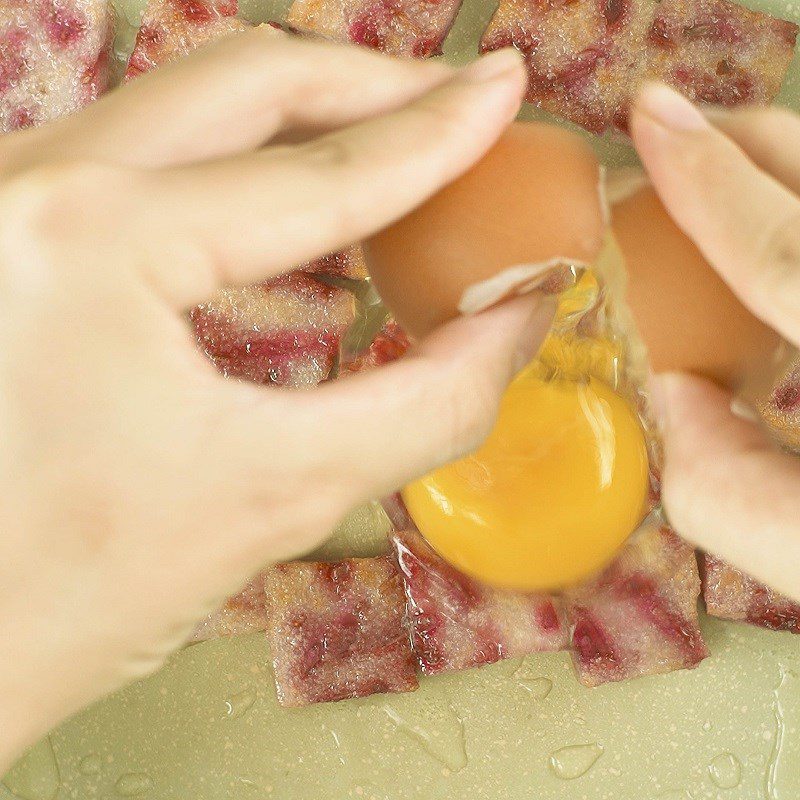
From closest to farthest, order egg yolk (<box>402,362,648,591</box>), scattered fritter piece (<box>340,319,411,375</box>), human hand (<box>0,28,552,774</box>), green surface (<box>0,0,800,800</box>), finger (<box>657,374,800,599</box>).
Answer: human hand (<box>0,28,552,774</box>) < finger (<box>657,374,800,599</box>) < egg yolk (<box>402,362,648,591</box>) < scattered fritter piece (<box>340,319,411,375</box>) < green surface (<box>0,0,800,800</box>)

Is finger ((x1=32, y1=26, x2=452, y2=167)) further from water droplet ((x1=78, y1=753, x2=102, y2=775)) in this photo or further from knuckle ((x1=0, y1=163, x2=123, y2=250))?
water droplet ((x1=78, y1=753, x2=102, y2=775))

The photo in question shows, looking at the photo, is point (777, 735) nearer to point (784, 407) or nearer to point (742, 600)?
point (742, 600)

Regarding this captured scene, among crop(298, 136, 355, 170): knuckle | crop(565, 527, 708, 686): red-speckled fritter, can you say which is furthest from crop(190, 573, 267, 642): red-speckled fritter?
crop(298, 136, 355, 170): knuckle

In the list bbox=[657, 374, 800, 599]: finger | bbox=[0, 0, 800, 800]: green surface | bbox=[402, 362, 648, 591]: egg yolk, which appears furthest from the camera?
bbox=[0, 0, 800, 800]: green surface

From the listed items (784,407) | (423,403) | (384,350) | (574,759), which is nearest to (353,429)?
(423,403)

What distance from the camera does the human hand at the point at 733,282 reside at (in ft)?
2.51

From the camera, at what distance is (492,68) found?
2.81 feet

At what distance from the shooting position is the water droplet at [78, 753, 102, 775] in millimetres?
1518

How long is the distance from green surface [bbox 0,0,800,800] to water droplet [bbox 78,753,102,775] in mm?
25

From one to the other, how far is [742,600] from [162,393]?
42.8 inches

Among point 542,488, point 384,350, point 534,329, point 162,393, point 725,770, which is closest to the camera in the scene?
point 162,393

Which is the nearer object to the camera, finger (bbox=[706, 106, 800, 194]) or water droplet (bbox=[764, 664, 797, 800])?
finger (bbox=[706, 106, 800, 194])

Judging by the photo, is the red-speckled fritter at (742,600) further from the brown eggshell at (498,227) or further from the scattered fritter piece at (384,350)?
the brown eggshell at (498,227)

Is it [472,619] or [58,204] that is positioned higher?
[58,204]
